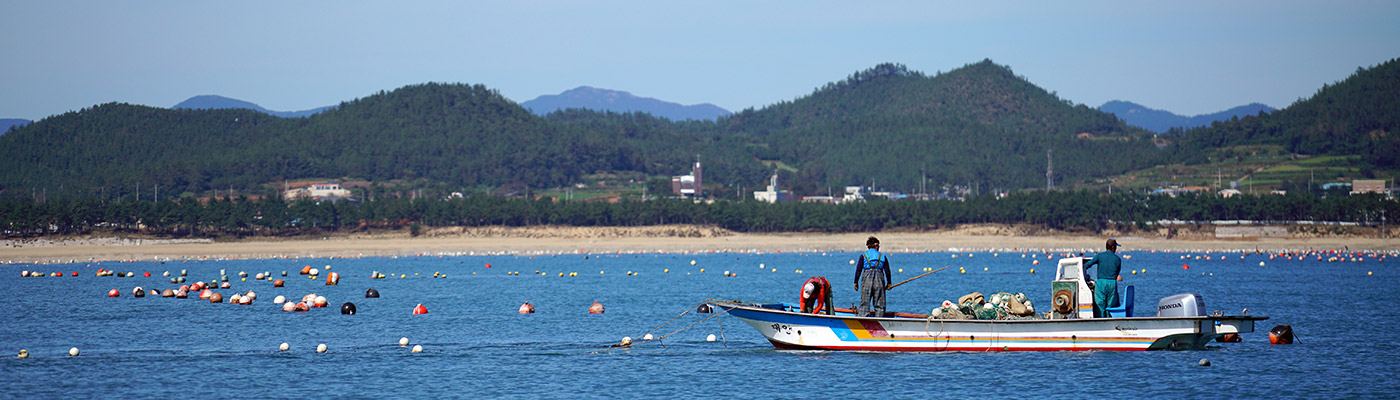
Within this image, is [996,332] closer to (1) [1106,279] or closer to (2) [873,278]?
(1) [1106,279]

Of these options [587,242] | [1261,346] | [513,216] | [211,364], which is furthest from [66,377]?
[513,216]

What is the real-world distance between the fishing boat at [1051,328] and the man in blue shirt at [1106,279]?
25 centimetres

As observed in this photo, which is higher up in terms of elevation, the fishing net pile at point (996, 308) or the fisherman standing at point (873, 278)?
the fisherman standing at point (873, 278)

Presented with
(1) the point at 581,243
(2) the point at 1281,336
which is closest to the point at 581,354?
(2) the point at 1281,336

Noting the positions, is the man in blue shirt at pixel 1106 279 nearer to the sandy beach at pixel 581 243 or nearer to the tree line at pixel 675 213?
the sandy beach at pixel 581 243

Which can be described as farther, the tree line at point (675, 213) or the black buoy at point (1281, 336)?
the tree line at point (675, 213)

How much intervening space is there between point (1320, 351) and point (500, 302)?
31141 mm

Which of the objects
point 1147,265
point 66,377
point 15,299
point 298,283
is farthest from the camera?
point 1147,265

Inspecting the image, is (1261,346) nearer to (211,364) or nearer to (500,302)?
(211,364)

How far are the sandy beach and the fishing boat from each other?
266ft

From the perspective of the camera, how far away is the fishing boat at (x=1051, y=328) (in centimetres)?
2781

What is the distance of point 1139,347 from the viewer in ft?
92.1

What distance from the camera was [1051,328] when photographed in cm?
2794

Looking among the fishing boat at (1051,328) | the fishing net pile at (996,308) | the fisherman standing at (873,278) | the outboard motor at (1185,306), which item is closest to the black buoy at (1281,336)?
the fishing boat at (1051,328)
